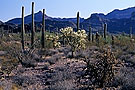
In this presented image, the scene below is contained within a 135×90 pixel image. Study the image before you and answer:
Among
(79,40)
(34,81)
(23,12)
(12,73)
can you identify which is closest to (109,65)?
(34,81)

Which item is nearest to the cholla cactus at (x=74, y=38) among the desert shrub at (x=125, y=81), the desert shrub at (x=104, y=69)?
the desert shrub at (x=125, y=81)

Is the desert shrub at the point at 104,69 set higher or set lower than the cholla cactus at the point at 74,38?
lower

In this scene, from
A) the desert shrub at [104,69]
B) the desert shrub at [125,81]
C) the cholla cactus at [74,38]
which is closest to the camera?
the desert shrub at [125,81]

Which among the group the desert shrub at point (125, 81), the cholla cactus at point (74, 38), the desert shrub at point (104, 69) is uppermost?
the cholla cactus at point (74, 38)

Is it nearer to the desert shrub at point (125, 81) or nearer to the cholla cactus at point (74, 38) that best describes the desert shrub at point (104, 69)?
the desert shrub at point (125, 81)

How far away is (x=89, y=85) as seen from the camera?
34.9 feet

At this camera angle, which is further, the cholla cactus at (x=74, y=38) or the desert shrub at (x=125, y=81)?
the cholla cactus at (x=74, y=38)

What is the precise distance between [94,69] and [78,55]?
1045cm

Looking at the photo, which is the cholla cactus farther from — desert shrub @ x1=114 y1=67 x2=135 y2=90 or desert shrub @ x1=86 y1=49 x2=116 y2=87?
desert shrub @ x1=86 y1=49 x2=116 y2=87

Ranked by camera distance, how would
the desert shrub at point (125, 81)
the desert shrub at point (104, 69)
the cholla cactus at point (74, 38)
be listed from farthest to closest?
the cholla cactus at point (74, 38) → the desert shrub at point (104, 69) → the desert shrub at point (125, 81)

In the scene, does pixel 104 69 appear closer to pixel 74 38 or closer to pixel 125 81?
pixel 125 81

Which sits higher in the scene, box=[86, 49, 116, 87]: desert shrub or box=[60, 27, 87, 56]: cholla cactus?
box=[60, 27, 87, 56]: cholla cactus

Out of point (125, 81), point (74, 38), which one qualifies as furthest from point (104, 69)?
point (74, 38)

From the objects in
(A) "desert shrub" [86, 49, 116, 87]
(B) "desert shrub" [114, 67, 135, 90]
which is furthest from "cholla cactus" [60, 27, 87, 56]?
(A) "desert shrub" [86, 49, 116, 87]
